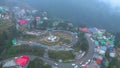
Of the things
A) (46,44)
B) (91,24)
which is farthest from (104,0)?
(46,44)

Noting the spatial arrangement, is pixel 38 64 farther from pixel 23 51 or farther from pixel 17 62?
pixel 23 51

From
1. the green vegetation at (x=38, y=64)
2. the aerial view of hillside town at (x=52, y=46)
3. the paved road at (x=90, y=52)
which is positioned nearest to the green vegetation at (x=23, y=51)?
the aerial view of hillside town at (x=52, y=46)

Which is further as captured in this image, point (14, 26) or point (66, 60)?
point (14, 26)

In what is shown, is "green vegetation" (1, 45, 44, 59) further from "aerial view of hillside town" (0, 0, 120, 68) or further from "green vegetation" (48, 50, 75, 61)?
"green vegetation" (48, 50, 75, 61)

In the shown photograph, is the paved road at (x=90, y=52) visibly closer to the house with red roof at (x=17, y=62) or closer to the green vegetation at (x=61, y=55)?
the green vegetation at (x=61, y=55)

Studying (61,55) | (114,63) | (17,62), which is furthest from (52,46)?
(114,63)

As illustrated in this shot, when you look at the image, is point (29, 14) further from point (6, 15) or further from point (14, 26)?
point (14, 26)
